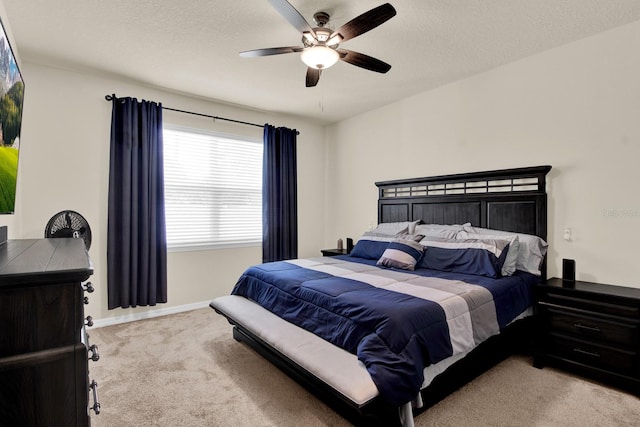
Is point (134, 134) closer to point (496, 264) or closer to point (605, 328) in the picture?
point (496, 264)

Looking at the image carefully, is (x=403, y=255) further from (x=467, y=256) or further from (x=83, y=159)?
(x=83, y=159)

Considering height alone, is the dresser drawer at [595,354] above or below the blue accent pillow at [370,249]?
below

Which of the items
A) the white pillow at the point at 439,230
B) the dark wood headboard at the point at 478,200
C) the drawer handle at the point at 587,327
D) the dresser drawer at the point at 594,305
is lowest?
the drawer handle at the point at 587,327

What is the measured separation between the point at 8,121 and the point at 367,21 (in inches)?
88.2

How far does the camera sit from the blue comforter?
1.76 meters

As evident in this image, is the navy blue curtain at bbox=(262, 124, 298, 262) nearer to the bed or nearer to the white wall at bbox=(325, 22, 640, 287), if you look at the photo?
the bed

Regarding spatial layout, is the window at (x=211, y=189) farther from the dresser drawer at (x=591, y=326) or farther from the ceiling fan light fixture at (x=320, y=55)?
the dresser drawer at (x=591, y=326)

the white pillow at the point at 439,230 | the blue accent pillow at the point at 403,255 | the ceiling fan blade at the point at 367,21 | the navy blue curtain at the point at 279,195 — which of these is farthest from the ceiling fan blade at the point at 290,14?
the navy blue curtain at the point at 279,195

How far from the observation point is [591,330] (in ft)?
7.84

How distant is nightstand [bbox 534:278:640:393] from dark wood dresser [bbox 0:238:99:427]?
2981mm

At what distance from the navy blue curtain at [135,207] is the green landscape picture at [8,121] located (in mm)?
1368

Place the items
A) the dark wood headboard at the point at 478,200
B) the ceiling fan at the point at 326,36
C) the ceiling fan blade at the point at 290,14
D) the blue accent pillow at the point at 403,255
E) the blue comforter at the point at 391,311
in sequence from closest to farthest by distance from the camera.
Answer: the blue comforter at the point at 391,311
the ceiling fan blade at the point at 290,14
the ceiling fan at the point at 326,36
the dark wood headboard at the point at 478,200
the blue accent pillow at the point at 403,255

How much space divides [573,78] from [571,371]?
8.00ft

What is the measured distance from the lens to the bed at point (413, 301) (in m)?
1.78
